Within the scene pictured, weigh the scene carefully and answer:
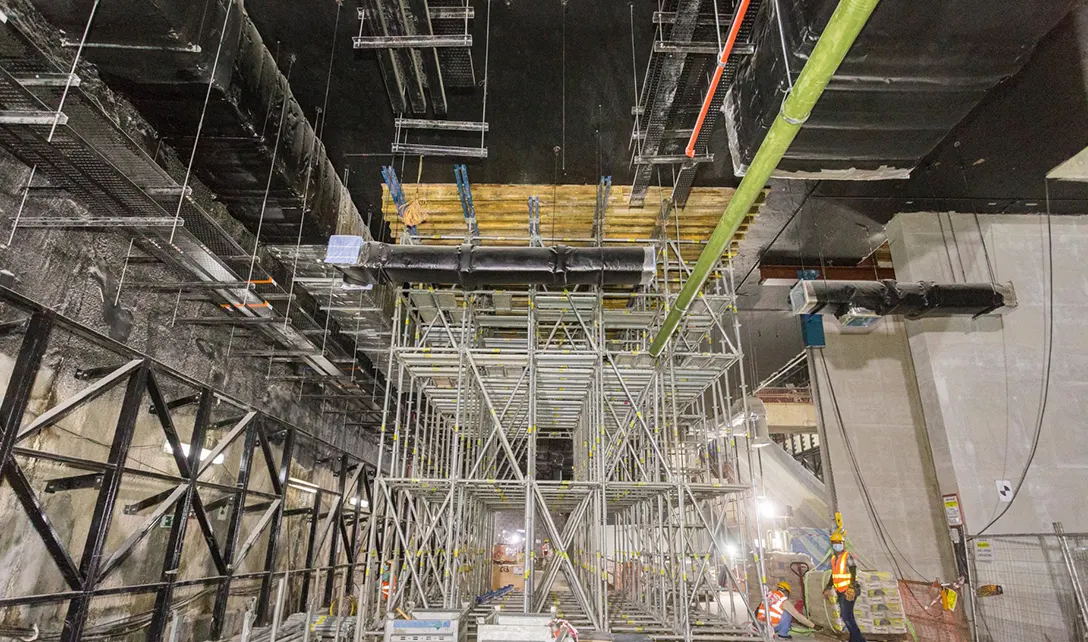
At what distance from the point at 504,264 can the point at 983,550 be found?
34.4 ft

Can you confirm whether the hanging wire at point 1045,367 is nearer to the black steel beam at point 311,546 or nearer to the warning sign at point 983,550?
the warning sign at point 983,550

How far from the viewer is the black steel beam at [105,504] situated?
6.74 metres

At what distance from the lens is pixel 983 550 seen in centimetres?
996

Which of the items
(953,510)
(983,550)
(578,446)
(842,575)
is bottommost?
(842,575)

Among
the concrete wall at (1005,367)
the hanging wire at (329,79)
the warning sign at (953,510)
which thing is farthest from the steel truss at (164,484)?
the concrete wall at (1005,367)

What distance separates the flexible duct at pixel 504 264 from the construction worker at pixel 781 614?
622 cm

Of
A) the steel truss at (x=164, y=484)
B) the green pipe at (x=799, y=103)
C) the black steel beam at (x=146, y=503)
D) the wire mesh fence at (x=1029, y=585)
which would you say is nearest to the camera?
the green pipe at (x=799, y=103)

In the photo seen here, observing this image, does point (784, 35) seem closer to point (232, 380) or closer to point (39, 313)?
point (39, 313)

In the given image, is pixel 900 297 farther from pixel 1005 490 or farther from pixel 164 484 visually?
pixel 164 484

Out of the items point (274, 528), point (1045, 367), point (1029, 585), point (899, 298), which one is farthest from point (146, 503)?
point (1045, 367)

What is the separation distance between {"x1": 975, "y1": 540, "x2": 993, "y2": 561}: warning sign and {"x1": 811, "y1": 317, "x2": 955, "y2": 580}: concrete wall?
3234mm

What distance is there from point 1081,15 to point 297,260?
455 inches

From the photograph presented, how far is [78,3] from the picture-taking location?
4.54 m

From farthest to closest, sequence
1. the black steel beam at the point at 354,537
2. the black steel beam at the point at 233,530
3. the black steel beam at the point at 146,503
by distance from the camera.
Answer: the black steel beam at the point at 354,537 < the black steel beam at the point at 233,530 < the black steel beam at the point at 146,503
